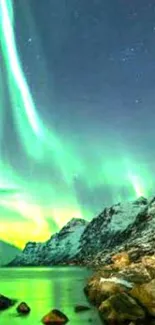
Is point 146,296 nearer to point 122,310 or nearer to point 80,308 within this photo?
point 122,310

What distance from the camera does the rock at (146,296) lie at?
2093 inches

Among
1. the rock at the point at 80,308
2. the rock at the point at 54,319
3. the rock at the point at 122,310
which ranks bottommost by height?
the rock at the point at 122,310

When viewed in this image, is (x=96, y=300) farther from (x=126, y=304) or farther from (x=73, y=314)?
(x=126, y=304)

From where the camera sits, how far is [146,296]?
176 ft

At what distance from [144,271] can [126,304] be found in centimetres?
2295

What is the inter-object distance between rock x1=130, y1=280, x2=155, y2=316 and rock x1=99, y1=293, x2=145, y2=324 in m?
0.78

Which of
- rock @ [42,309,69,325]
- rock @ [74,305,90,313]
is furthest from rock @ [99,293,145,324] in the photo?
rock @ [74,305,90,313]

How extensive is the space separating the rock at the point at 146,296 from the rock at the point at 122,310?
0.78 m

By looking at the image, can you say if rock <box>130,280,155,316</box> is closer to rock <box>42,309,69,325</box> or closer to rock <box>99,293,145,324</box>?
rock <box>99,293,145,324</box>

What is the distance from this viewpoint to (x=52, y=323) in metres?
55.6

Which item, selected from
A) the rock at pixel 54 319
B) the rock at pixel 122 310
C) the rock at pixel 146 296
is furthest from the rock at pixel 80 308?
the rock at pixel 146 296

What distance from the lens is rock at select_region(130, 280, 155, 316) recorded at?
174 feet

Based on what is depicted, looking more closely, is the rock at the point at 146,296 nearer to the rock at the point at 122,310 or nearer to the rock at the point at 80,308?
the rock at the point at 122,310

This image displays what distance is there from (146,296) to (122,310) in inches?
108
